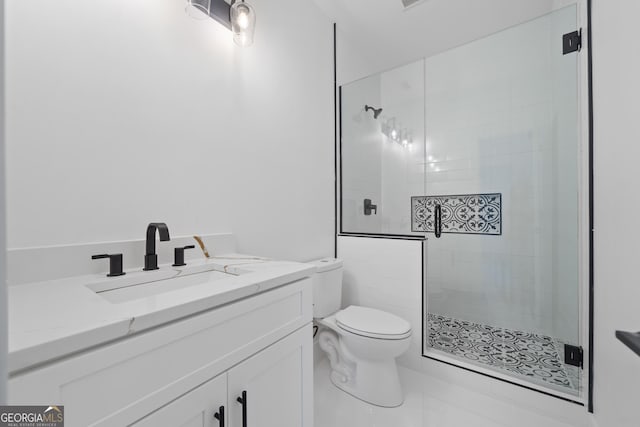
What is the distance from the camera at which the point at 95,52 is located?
88cm

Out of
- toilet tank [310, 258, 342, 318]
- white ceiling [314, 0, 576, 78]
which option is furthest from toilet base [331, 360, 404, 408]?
white ceiling [314, 0, 576, 78]

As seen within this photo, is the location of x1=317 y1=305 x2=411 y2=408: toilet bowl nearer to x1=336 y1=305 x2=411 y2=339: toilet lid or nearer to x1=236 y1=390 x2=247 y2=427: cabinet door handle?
x1=336 y1=305 x2=411 y2=339: toilet lid

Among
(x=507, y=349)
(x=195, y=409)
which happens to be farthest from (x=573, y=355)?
(x=195, y=409)

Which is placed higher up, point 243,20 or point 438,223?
point 243,20

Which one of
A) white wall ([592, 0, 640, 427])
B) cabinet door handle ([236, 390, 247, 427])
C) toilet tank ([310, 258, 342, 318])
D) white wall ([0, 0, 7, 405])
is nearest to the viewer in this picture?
white wall ([0, 0, 7, 405])

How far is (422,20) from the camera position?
206 cm

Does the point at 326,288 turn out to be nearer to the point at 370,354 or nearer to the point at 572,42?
the point at 370,354

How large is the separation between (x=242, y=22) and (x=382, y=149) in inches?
55.9

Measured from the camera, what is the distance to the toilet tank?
1.61m

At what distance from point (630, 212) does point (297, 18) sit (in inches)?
77.7

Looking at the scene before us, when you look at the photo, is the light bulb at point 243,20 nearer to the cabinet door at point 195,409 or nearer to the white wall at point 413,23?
the white wall at point 413,23

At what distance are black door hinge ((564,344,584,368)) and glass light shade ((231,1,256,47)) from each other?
2.30 m

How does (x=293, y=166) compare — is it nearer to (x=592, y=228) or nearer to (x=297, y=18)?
(x=297, y=18)

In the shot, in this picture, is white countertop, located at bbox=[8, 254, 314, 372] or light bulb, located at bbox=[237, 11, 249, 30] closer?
white countertop, located at bbox=[8, 254, 314, 372]
